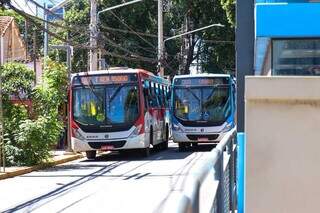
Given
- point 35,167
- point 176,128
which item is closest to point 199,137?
point 176,128

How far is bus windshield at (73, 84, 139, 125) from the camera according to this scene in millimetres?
25203

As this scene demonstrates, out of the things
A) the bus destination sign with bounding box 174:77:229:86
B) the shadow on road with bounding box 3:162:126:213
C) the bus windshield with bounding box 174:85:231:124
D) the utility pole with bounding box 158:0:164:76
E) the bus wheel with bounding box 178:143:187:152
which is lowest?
the bus wheel with bounding box 178:143:187:152

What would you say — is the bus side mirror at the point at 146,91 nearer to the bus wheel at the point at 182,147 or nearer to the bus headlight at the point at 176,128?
the bus headlight at the point at 176,128

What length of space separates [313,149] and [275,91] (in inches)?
18.5

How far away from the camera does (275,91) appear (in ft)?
14.1

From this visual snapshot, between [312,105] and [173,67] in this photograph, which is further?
[173,67]

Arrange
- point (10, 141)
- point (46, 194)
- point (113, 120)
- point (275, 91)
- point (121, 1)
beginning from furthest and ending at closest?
point (121, 1), point (113, 120), point (10, 141), point (46, 194), point (275, 91)

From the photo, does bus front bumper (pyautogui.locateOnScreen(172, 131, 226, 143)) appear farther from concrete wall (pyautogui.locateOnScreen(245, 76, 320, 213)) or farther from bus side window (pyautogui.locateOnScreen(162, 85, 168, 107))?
concrete wall (pyautogui.locateOnScreen(245, 76, 320, 213))

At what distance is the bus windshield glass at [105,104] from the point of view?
82.6 ft

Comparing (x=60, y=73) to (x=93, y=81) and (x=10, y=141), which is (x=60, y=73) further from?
(x=10, y=141)

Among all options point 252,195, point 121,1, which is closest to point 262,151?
point 252,195

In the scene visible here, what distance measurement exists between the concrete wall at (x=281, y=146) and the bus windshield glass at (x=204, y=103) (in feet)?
83.0

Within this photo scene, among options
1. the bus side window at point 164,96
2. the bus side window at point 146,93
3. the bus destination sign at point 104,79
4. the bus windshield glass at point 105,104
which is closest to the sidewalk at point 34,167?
the bus windshield glass at point 105,104

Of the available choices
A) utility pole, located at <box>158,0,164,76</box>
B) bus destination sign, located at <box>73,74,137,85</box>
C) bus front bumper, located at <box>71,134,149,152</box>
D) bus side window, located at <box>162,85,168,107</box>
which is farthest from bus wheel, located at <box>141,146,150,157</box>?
utility pole, located at <box>158,0,164,76</box>
